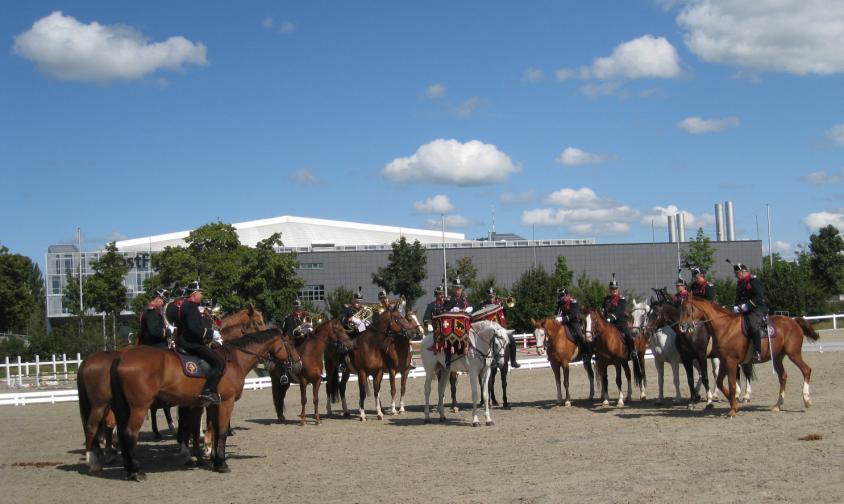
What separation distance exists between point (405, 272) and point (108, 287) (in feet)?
77.6

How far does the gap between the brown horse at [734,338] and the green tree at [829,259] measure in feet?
203

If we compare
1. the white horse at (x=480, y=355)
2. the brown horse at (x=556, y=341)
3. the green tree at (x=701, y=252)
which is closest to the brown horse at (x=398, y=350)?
the white horse at (x=480, y=355)

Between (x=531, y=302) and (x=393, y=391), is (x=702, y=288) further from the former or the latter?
(x=531, y=302)

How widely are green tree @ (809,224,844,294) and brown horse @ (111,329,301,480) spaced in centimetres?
7095

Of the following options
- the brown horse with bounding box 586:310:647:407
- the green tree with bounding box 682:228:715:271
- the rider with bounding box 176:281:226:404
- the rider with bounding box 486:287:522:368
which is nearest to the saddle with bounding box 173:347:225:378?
the rider with bounding box 176:281:226:404

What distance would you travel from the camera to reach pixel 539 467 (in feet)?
40.4

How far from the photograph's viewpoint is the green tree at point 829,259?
74125mm

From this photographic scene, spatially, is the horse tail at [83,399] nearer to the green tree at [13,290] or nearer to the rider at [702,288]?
the rider at [702,288]

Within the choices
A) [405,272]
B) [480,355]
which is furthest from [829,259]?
[480,355]

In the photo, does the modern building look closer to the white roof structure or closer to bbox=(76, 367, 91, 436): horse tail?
the white roof structure

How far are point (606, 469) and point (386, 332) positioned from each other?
862 centimetres

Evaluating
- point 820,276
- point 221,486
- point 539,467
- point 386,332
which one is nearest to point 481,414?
point 386,332

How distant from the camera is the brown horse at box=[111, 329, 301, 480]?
12.5m

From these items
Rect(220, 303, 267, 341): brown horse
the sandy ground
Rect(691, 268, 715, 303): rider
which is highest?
Rect(691, 268, 715, 303): rider
